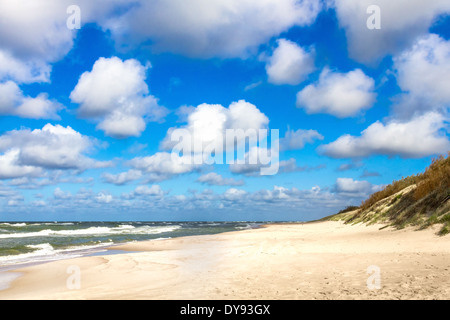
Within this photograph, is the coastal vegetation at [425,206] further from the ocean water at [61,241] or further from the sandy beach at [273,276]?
the ocean water at [61,241]

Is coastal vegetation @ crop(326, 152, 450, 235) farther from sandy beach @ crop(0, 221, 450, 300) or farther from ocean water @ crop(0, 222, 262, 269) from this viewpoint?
ocean water @ crop(0, 222, 262, 269)

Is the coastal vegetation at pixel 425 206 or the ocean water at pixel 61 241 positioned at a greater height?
the coastal vegetation at pixel 425 206

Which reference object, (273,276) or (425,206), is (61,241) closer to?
(273,276)

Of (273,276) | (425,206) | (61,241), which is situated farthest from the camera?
(61,241)

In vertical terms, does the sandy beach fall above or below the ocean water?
above

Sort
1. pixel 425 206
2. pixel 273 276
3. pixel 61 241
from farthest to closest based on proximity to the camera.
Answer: pixel 61 241
pixel 425 206
pixel 273 276

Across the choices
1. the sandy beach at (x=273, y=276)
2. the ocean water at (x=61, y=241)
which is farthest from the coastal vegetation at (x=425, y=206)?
the ocean water at (x=61, y=241)

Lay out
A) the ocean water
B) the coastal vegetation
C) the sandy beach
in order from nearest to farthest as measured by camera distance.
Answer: the sandy beach → the coastal vegetation → the ocean water

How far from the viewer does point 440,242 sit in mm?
9742

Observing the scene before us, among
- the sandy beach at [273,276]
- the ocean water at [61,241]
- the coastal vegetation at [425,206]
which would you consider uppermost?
the coastal vegetation at [425,206]

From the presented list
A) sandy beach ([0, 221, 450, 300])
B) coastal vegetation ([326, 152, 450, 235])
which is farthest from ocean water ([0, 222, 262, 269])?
coastal vegetation ([326, 152, 450, 235])

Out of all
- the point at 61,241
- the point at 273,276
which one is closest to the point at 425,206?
the point at 273,276
